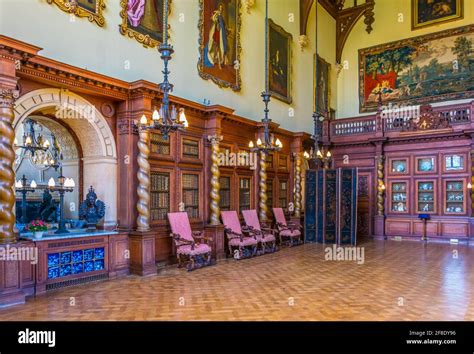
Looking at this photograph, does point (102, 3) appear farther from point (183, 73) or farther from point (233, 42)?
point (233, 42)

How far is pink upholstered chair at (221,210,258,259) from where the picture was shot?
853 cm

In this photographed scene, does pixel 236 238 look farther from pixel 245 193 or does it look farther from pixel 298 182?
pixel 298 182

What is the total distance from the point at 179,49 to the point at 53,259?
5088mm

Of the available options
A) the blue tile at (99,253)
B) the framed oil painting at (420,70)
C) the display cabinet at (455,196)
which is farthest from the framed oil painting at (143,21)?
the framed oil painting at (420,70)

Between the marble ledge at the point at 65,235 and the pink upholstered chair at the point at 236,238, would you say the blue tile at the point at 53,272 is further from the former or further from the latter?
the pink upholstered chair at the point at 236,238

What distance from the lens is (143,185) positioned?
6824mm

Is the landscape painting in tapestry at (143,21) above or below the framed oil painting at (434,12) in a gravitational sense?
below

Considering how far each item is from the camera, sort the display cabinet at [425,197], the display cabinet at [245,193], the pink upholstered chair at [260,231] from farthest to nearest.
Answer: the display cabinet at [425,197] < the display cabinet at [245,193] < the pink upholstered chair at [260,231]

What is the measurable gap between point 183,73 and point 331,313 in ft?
19.9

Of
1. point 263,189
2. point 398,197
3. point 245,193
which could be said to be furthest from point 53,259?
point 398,197

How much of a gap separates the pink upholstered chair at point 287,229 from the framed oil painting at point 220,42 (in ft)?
12.2

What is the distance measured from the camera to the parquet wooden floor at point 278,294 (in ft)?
14.8

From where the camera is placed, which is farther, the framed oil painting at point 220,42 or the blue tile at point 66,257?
the framed oil painting at point 220,42

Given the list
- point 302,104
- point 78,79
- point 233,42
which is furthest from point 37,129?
point 302,104
